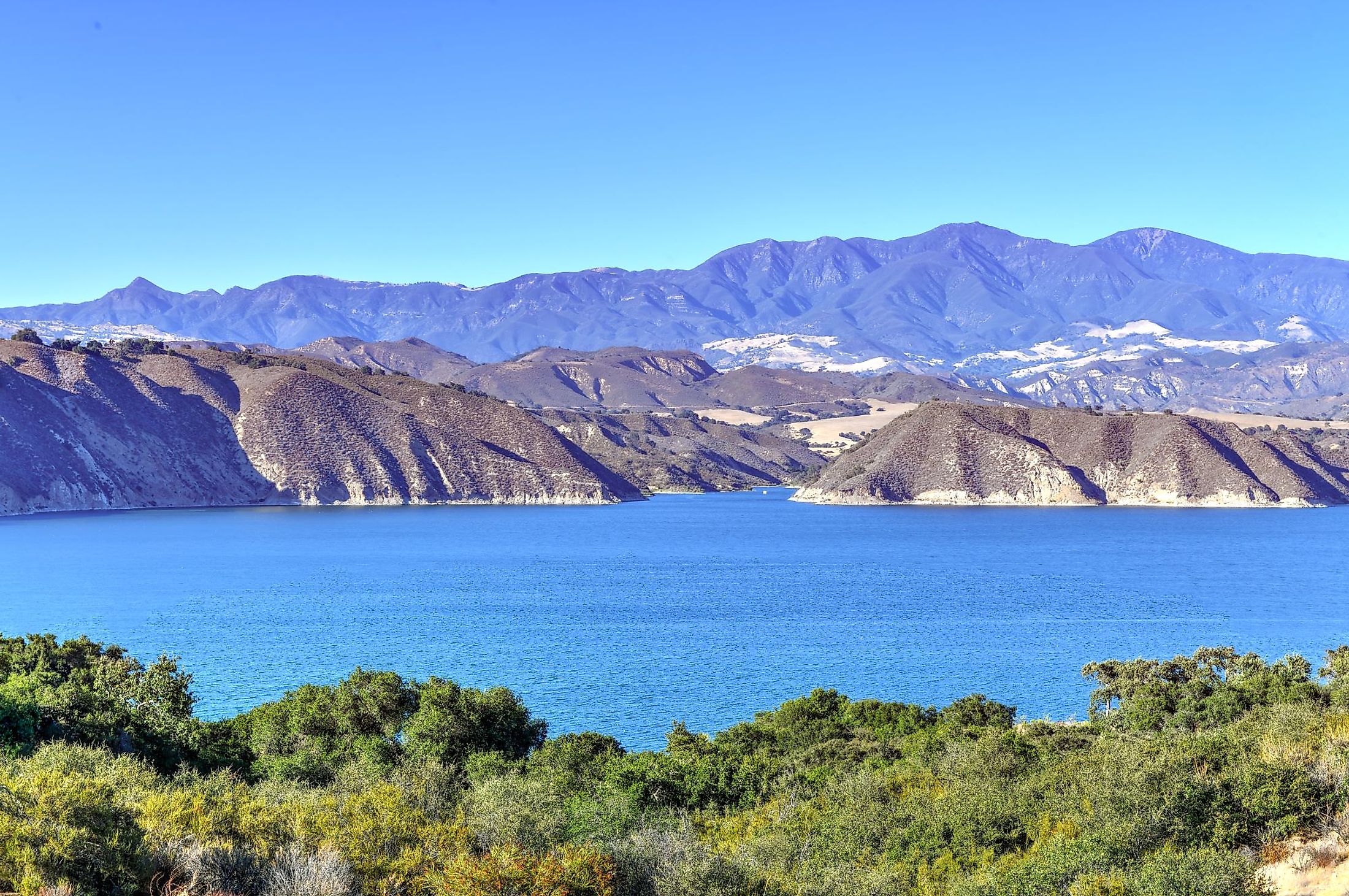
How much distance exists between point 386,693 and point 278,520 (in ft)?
401

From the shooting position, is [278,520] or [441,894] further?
[278,520]

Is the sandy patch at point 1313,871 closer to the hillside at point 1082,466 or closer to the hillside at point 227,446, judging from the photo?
the hillside at point 227,446

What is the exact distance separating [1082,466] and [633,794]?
172632mm

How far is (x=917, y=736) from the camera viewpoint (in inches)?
1427

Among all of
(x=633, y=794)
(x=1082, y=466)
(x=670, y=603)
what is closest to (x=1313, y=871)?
(x=633, y=794)

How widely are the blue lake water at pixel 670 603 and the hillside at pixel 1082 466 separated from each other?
33.4 meters

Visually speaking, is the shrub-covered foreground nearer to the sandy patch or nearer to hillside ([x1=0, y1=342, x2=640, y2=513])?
the sandy patch

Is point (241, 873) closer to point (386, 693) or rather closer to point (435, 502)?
point (386, 693)

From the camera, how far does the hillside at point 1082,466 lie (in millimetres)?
182375

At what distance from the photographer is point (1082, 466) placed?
7490 inches

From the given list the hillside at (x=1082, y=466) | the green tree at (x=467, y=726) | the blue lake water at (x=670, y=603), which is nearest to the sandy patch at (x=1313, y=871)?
the green tree at (x=467, y=726)

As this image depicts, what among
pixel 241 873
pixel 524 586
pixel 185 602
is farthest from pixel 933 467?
pixel 241 873

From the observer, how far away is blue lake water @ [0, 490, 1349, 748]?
5691 centimetres

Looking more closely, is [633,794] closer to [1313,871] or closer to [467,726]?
[467,726]
